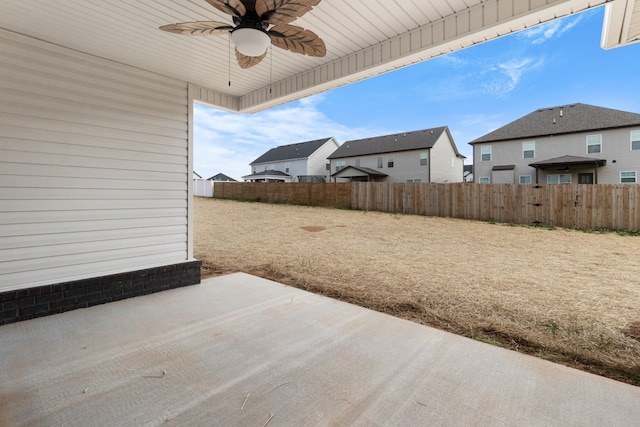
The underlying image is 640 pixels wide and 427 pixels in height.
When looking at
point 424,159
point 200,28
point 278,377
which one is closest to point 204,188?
point 424,159

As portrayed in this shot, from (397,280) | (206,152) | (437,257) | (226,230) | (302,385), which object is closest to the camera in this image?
(302,385)

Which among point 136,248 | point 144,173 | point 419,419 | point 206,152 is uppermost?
point 206,152

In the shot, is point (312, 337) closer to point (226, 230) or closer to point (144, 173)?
point (144, 173)

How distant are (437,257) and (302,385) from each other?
14.7ft

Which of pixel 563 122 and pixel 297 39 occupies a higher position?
pixel 563 122

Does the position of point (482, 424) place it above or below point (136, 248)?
below

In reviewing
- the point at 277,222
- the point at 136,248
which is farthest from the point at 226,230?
the point at 136,248

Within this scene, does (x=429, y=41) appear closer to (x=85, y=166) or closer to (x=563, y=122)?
(x=85, y=166)

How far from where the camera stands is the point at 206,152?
25406mm

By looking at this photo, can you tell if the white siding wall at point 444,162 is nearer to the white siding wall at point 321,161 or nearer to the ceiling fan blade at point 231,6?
the white siding wall at point 321,161

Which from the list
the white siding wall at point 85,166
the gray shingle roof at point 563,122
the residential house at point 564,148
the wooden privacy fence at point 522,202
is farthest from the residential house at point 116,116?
the gray shingle roof at point 563,122

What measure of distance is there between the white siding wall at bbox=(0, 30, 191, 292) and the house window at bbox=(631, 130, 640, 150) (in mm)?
18424

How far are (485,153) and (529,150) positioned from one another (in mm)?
2098

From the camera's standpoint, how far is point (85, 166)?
10.0 ft
